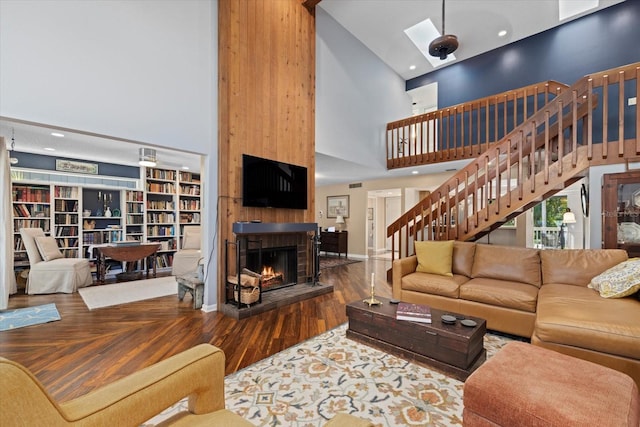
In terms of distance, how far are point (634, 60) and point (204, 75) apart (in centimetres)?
714

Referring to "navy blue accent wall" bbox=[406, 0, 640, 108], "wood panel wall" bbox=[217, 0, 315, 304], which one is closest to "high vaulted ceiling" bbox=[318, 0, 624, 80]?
"navy blue accent wall" bbox=[406, 0, 640, 108]

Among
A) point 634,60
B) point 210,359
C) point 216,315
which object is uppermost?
point 634,60

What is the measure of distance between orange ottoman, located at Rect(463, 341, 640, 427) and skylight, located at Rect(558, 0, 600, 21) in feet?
22.4

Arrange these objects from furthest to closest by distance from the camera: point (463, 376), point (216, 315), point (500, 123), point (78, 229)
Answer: point (500, 123)
point (78, 229)
point (216, 315)
point (463, 376)

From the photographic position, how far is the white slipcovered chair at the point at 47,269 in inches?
162

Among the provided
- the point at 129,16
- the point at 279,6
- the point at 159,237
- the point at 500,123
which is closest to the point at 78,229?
the point at 159,237

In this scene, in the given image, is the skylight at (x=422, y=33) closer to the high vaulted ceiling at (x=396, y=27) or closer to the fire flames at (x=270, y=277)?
the high vaulted ceiling at (x=396, y=27)

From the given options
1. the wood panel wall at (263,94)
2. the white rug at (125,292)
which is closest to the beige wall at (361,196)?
the wood panel wall at (263,94)

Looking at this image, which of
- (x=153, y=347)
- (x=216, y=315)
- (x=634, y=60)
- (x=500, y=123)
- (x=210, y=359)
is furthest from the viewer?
(x=500, y=123)

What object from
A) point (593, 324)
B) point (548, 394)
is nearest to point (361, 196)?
point (593, 324)

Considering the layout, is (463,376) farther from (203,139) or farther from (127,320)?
(203,139)

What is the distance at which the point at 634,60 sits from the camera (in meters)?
4.89

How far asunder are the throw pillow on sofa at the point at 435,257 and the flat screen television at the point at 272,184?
6.01ft

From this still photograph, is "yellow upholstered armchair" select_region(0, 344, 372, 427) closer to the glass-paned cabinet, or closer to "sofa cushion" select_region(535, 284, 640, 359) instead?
"sofa cushion" select_region(535, 284, 640, 359)
